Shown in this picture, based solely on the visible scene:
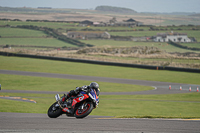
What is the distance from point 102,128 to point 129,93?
25.0 m

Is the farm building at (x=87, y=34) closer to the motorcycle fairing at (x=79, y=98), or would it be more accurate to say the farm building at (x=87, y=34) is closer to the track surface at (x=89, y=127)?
the motorcycle fairing at (x=79, y=98)

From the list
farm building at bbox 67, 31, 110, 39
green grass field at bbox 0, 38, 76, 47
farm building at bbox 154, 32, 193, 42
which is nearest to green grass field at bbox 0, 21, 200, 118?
green grass field at bbox 0, 38, 76, 47

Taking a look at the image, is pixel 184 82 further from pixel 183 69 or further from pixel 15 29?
pixel 15 29

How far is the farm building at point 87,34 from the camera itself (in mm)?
133500

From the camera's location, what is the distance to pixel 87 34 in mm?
137875

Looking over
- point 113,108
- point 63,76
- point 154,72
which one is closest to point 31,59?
point 63,76

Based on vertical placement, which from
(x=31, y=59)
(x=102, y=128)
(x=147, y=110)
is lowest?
(x=31, y=59)

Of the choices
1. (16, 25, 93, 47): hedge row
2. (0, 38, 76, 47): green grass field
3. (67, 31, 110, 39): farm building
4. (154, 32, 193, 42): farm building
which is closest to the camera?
(0, 38, 76, 47): green grass field

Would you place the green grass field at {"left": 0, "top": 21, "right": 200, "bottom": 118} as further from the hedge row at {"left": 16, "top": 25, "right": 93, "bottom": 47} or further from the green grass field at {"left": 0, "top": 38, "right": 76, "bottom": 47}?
the hedge row at {"left": 16, "top": 25, "right": 93, "bottom": 47}

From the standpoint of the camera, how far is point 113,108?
2612 centimetres

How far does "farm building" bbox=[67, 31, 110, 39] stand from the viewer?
134 m

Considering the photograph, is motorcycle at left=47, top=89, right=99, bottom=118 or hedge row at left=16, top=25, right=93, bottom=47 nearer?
motorcycle at left=47, top=89, right=99, bottom=118

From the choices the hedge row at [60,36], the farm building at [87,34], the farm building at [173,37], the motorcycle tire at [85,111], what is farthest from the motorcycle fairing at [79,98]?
the farm building at [173,37]

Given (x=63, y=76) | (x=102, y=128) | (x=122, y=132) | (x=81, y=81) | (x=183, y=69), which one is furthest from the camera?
(x=183, y=69)
